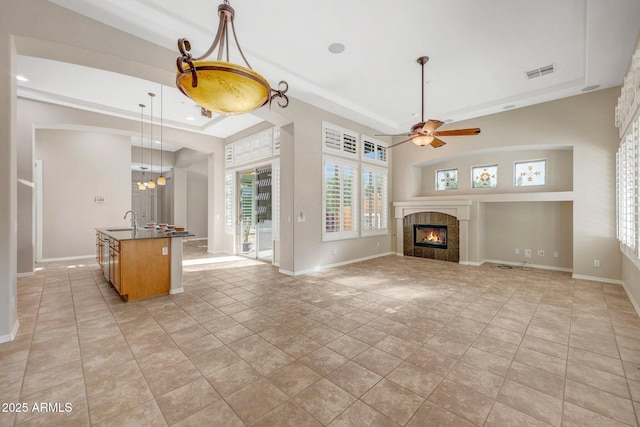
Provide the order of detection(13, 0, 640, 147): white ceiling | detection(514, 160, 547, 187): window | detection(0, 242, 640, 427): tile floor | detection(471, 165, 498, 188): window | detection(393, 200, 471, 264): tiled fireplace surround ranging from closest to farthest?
detection(0, 242, 640, 427): tile floor → detection(13, 0, 640, 147): white ceiling → detection(514, 160, 547, 187): window → detection(393, 200, 471, 264): tiled fireplace surround → detection(471, 165, 498, 188): window

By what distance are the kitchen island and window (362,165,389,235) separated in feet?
14.4

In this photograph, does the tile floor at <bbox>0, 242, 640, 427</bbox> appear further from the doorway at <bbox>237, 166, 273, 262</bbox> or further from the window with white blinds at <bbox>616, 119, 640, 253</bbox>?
the doorway at <bbox>237, 166, 273, 262</bbox>

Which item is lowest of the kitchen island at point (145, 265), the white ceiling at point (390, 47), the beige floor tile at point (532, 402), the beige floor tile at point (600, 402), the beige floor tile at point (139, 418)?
the beige floor tile at point (600, 402)

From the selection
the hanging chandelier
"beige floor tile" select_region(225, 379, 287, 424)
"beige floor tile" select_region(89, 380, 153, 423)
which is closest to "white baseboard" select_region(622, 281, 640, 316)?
"beige floor tile" select_region(225, 379, 287, 424)

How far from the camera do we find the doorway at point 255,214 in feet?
22.2

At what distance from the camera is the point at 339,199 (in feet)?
20.3

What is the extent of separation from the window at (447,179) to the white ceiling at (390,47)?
1.82 meters

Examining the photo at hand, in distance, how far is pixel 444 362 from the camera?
7.52ft

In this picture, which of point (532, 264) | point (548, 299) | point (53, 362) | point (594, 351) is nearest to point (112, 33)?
point (53, 362)

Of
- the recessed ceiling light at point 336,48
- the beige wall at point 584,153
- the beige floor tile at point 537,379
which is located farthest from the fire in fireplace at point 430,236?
the recessed ceiling light at point 336,48

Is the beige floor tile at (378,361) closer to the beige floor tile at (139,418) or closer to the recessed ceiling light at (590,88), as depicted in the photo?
the beige floor tile at (139,418)

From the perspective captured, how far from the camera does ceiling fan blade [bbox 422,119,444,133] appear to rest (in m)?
3.58

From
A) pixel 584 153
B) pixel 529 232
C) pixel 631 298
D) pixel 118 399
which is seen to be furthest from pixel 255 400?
pixel 529 232

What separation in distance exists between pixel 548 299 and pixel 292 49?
523 centimetres
